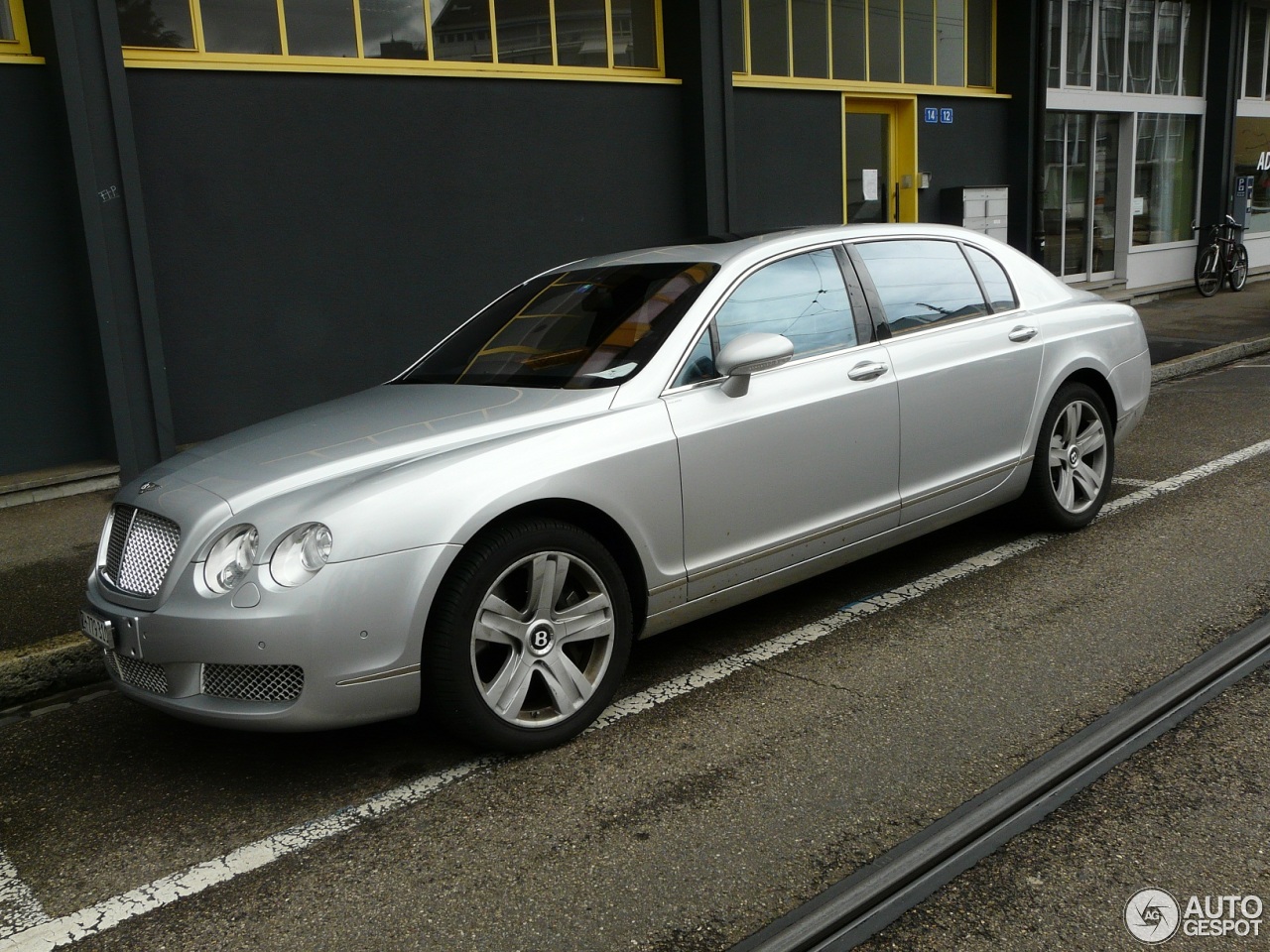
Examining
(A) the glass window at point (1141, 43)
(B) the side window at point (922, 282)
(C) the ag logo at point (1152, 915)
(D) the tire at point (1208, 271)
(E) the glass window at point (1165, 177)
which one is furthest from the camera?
(E) the glass window at point (1165, 177)

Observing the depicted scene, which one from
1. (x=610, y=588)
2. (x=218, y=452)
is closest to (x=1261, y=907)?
(x=610, y=588)

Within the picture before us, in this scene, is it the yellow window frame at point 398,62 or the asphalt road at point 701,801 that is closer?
the asphalt road at point 701,801

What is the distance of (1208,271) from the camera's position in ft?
56.5

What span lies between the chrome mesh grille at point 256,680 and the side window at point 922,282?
2819 millimetres

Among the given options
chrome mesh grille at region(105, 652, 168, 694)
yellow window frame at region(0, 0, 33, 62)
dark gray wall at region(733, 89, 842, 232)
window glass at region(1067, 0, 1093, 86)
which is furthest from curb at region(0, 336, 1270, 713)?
window glass at region(1067, 0, 1093, 86)

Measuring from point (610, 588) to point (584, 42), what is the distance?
7.69 meters

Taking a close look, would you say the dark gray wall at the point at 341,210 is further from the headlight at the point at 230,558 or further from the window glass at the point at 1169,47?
the window glass at the point at 1169,47

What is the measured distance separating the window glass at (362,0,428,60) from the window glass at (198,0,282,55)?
721mm

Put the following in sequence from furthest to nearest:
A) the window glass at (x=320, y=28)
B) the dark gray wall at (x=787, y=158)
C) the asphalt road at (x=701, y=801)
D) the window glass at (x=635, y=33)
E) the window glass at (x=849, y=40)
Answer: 1. the window glass at (x=849, y=40)
2. the dark gray wall at (x=787, y=158)
3. the window glass at (x=635, y=33)
4. the window glass at (x=320, y=28)
5. the asphalt road at (x=701, y=801)

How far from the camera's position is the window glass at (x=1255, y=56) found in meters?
19.0

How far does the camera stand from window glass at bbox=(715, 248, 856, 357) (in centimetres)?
439

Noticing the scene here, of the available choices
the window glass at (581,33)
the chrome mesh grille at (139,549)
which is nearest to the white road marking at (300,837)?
the chrome mesh grille at (139,549)

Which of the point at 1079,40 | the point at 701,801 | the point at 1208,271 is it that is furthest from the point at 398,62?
the point at 1208,271

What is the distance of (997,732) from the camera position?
143 inches
